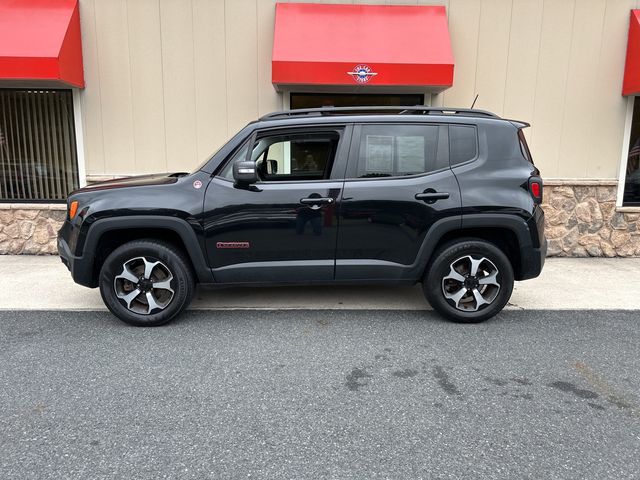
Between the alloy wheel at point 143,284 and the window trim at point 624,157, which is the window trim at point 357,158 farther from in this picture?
the window trim at point 624,157

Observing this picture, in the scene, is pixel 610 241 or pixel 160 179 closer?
pixel 160 179

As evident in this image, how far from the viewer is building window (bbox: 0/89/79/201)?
725 centimetres

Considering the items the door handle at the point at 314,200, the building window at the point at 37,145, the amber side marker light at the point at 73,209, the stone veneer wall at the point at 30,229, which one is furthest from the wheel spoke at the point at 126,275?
the building window at the point at 37,145

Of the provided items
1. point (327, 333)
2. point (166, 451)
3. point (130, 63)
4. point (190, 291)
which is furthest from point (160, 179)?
point (130, 63)

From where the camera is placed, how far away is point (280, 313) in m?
4.68

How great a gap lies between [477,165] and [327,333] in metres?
2.03

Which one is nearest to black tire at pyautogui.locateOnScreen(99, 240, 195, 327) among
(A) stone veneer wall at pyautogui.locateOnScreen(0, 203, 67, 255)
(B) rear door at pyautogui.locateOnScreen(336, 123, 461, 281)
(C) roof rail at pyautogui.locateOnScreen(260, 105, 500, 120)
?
(B) rear door at pyautogui.locateOnScreen(336, 123, 461, 281)

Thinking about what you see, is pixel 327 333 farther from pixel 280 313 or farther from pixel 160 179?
pixel 160 179

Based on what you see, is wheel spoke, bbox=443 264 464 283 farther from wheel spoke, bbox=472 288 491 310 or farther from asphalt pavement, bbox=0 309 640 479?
asphalt pavement, bbox=0 309 640 479

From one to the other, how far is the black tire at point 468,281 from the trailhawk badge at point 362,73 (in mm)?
2979

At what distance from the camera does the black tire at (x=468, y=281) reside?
428 cm

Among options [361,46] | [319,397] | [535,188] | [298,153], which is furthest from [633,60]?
[319,397]

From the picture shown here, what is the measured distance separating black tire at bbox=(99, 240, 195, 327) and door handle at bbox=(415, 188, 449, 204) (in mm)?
2189

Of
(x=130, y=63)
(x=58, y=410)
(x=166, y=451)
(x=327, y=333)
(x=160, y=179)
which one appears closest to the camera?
(x=166, y=451)
